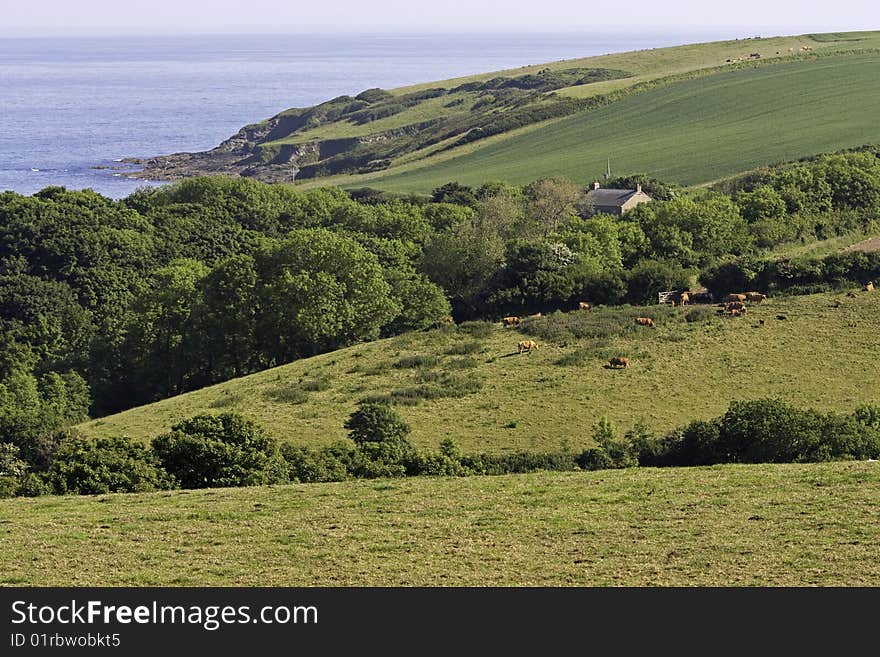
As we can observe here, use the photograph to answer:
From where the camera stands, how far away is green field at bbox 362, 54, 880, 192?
12262 cm

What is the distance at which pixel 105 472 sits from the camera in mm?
28656

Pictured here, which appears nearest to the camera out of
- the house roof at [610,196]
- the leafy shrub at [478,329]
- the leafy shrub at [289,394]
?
the leafy shrub at [289,394]

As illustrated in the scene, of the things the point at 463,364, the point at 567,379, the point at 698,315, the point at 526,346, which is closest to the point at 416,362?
the point at 463,364

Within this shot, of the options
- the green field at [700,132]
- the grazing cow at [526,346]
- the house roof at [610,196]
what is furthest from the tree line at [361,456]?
the green field at [700,132]

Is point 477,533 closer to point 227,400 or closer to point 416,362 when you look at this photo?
point 227,400

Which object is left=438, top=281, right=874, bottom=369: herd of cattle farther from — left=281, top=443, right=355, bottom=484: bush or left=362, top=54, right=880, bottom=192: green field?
left=362, top=54, right=880, bottom=192: green field

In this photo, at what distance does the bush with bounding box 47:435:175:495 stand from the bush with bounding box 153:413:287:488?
1.58ft

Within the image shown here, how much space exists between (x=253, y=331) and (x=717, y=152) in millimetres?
80663

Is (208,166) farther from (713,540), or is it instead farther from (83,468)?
(713,540)

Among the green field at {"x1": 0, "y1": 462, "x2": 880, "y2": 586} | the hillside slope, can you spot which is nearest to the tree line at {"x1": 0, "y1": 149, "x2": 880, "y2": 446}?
the green field at {"x1": 0, "y1": 462, "x2": 880, "y2": 586}

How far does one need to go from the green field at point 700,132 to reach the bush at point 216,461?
9114 centimetres

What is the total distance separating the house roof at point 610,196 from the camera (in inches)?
3932

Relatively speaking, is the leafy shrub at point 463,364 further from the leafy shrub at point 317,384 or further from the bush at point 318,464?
the bush at point 318,464

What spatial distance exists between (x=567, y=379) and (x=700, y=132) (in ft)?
323
